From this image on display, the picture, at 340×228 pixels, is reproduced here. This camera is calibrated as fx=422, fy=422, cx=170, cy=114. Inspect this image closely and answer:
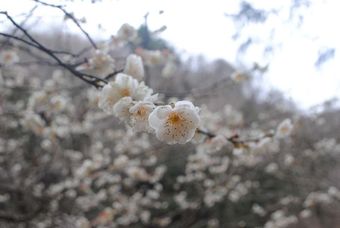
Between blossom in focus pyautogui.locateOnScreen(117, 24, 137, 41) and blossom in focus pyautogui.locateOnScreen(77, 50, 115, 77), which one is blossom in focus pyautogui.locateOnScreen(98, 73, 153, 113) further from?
blossom in focus pyautogui.locateOnScreen(117, 24, 137, 41)

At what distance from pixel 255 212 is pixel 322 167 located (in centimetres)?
132

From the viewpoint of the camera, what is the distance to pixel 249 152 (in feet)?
6.73

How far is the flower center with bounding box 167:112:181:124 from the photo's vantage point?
1063 millimetres

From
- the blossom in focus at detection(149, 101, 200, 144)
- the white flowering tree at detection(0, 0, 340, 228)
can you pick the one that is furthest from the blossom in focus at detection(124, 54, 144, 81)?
the white flowering tree at detection(0, 0, 340, 228)

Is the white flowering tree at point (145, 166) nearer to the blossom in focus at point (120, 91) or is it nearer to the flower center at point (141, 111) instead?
the blossom in focus at point (120, 91)

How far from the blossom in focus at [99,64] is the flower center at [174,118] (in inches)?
33.2

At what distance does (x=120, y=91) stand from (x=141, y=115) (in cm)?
22

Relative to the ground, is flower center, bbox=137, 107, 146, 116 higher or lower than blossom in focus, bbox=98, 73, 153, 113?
lower

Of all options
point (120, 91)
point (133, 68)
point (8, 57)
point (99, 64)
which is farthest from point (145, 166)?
point (120, 91)

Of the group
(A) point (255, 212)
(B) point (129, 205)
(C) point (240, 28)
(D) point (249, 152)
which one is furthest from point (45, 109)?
(A) point (255, 212)

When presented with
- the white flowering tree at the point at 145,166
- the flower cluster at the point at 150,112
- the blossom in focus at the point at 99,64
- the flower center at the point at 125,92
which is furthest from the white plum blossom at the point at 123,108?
the white flowering tree at the point at 145,166

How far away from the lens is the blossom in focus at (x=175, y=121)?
1045mm

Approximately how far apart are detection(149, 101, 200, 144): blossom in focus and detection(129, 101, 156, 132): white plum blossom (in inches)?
1.9

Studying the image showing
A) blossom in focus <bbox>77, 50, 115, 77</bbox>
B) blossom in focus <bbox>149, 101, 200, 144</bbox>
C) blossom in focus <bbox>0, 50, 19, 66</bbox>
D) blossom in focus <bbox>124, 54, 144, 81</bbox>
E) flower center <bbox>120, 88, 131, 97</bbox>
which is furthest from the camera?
blossom in focus <bbox>0, 50, 19, 66</bbox>
